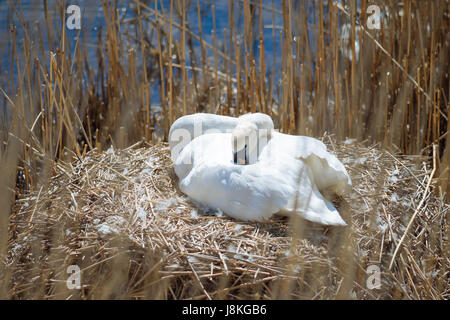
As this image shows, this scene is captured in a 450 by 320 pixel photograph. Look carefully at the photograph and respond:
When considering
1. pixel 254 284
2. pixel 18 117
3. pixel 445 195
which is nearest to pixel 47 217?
pixel 18 117

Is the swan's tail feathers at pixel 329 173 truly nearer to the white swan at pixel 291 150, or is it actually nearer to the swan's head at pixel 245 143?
the white swan at pixel 291 150

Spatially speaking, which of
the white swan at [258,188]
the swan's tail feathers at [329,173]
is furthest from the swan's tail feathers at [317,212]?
the swan's tail feathers at [329,173]

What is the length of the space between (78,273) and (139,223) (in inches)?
12.2

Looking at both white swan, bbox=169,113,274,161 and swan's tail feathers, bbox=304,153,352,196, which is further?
white swan, bbox=169,113,274,161

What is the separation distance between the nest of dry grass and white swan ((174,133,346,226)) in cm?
7

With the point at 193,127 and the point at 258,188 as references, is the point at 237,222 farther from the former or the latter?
the point at 193,127

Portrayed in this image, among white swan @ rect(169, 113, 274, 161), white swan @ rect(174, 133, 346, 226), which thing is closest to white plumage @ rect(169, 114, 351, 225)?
white swan @ rect(174, 133, 346, 226)

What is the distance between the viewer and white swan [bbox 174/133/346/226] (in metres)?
1.94

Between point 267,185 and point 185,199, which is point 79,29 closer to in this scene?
point 185,199

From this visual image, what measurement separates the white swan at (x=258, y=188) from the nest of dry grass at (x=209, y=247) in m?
0.07

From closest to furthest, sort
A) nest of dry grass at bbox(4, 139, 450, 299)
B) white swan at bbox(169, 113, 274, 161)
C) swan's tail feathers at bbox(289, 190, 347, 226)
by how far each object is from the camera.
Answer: nest of dry grass at bbox(4, 139, 450, 299), swan's tail feathers at bbox(289, 190, 347, 226), white swan at bbox(169, 113, 274, 161)

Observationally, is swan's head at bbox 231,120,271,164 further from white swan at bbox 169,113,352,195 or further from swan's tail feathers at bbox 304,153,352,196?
swan's tail feathers at bbox 304,153,352,196

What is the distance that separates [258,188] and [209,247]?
12.1 inches

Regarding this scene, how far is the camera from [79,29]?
2.58 metres
